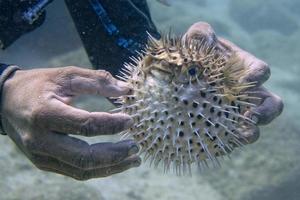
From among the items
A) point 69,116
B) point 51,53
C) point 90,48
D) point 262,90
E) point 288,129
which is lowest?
point 51,53

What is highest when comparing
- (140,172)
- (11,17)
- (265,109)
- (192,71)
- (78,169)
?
(192,71)

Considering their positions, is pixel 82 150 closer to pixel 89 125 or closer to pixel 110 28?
pixel 89 125

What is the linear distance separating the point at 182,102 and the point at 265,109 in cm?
66

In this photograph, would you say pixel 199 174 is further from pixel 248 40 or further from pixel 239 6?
pixel 239 6

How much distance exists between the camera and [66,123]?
1.52 metres

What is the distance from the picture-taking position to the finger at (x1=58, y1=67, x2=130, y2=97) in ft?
5.24

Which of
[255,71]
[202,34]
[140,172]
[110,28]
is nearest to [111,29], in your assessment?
[110,28]

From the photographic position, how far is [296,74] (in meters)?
9.64

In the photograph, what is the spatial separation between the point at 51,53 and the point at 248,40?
5.99 meters

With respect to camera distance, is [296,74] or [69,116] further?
[296,74]

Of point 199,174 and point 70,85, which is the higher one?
point 70,85

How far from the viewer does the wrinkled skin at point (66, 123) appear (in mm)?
1528

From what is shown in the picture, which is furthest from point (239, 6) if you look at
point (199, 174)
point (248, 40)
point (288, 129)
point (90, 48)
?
point (90, 48)

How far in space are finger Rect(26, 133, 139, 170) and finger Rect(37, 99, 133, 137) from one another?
0.05m
